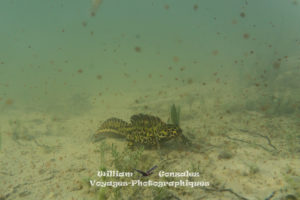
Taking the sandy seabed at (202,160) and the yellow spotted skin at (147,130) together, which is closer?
the sandy seabed at (202,160)

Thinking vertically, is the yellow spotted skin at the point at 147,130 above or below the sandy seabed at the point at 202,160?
above

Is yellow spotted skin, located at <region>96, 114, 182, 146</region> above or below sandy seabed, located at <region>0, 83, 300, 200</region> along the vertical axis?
above

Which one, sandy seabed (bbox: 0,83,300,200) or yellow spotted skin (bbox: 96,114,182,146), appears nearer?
sandy seabed (bbox: 0,83,300,200)

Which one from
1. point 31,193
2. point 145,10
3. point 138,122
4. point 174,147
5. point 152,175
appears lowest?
point 31,193

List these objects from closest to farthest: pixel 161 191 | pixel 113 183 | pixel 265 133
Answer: pixel 161 191 → pixel 113 183 → pixel 265 133

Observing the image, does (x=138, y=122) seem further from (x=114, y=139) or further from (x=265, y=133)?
(x=265, y=133)

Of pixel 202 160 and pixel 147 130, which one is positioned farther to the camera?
pixel 147 130

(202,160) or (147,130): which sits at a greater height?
(147,130)

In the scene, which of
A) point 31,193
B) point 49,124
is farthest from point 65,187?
point 49,124
